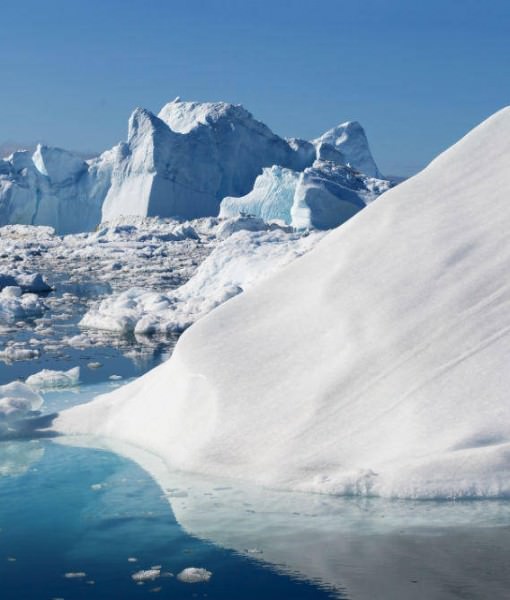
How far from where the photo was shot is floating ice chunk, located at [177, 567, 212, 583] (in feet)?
13.4

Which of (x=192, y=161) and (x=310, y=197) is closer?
(x=310, y=197)

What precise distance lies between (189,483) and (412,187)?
3151mm

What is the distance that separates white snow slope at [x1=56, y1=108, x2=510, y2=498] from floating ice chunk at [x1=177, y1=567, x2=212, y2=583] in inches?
45.9

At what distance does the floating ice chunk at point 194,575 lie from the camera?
407 cm

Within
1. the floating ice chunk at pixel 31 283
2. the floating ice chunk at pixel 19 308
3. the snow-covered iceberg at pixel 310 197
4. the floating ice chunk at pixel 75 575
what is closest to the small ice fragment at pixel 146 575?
the floating ice chunk at pixel 75 575

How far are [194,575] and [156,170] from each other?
45.3 m

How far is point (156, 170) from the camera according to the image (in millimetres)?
48219

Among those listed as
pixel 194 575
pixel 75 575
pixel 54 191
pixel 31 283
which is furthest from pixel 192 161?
pixel 194 575

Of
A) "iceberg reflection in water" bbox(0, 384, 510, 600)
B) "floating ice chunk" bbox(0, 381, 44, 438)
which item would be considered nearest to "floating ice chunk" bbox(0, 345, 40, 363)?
"floating ice chunk" bbox(0, 381, 44, 438)

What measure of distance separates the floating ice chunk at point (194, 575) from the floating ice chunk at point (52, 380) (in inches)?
230

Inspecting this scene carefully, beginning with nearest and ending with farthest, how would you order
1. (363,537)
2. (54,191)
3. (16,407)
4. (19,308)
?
(363,537) < (16,407) < (19,308) < (54,191)

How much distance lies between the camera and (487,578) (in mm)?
3945

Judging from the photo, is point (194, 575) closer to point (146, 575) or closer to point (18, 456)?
point (146, 575)

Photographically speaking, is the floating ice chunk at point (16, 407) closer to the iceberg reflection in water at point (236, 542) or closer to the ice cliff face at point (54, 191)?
the iceberg reflection in water at point (236, 542)
